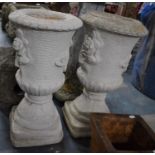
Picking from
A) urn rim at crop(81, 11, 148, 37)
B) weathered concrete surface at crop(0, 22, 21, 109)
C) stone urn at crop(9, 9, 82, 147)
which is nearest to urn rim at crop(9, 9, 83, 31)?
stone urn at crop(9, 9, 82, 147)

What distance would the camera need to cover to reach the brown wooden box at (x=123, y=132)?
1403mm

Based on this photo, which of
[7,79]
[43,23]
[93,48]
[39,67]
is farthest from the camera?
[7,79]

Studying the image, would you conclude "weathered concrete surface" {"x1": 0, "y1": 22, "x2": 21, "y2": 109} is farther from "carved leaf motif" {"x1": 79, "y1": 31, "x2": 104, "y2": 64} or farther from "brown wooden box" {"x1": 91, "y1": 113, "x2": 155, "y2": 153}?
"brown wooden box" {"x1": 91, "y1": 113, "x2": 155, "y2": 153}

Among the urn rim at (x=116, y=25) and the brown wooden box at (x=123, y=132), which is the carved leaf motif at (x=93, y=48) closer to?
the urn rim at (x=116, y=25)

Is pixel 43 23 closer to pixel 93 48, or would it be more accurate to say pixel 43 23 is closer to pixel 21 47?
pixel 21 47

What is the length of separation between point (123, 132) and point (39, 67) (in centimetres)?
65

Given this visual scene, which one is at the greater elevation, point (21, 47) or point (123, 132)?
point (21, 47)

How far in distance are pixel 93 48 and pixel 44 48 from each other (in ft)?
1.07

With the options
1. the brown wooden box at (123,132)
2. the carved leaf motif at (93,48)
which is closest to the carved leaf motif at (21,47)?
the carved leaf motif at (93,48)

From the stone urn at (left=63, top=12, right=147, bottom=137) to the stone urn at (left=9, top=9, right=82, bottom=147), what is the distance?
0.14m

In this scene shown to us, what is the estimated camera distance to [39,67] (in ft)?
4.70

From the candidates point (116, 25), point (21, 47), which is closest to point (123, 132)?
point (116, 25)

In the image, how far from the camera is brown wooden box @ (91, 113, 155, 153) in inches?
55.2

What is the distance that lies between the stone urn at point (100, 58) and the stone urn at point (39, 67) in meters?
0.14
